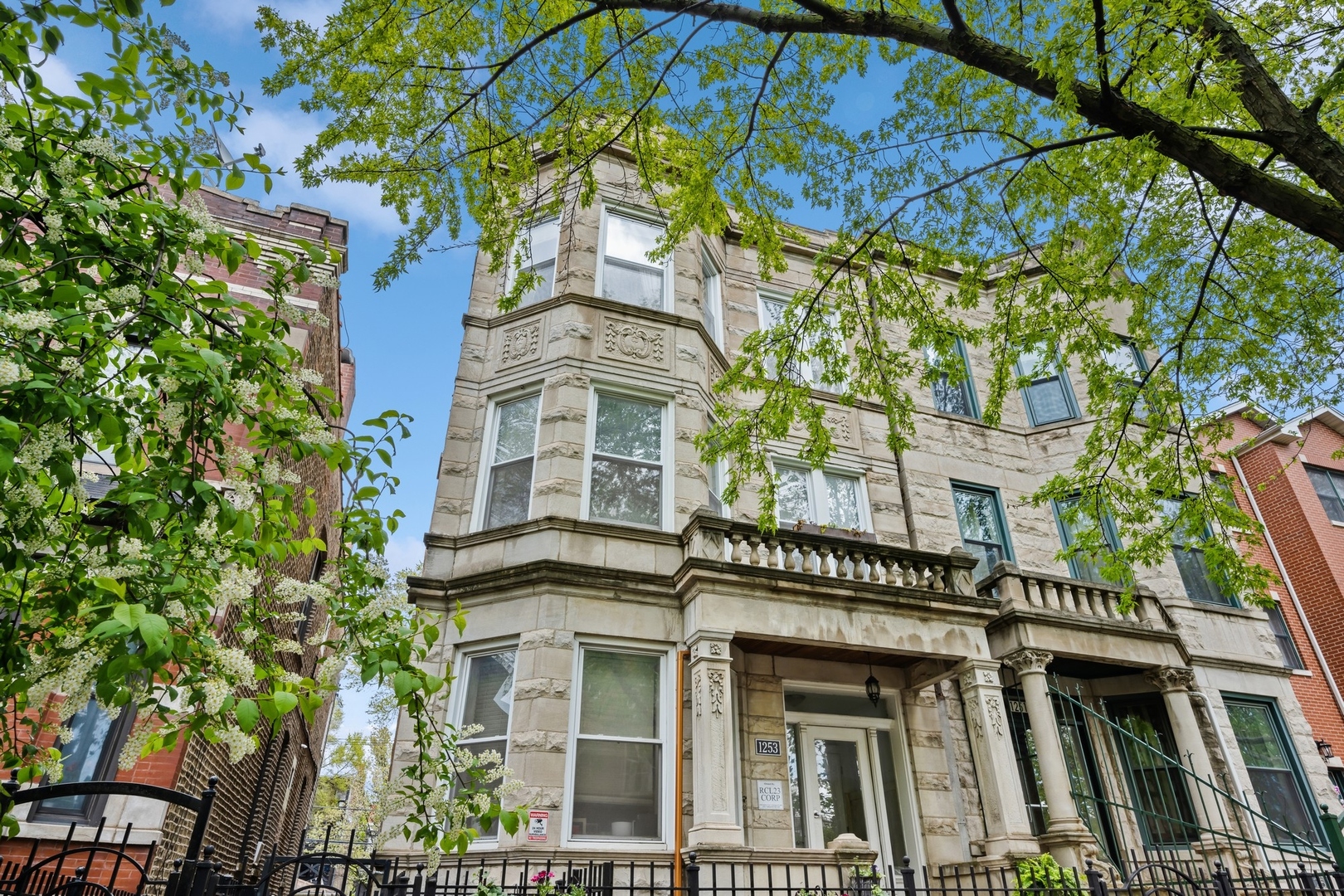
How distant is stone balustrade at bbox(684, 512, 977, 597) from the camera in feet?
31.6

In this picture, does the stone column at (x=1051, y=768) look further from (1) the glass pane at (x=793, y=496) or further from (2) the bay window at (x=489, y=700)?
(2) the bay window at (x=489, y=700)

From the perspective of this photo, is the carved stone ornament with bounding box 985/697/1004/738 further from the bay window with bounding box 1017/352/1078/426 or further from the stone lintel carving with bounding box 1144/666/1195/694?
the bay window with bounding box 1017/352/1078/426

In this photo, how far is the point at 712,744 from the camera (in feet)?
26.8

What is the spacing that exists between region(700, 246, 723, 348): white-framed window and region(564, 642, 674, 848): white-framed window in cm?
609

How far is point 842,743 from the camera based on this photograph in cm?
1032

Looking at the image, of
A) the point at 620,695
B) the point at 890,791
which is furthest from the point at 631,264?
the point at 890,791

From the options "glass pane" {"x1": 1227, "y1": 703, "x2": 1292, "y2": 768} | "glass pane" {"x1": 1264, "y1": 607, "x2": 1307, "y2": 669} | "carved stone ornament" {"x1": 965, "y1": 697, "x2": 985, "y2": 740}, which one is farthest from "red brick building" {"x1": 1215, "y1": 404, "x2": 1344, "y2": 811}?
"carved stone ornament" {"x1": 965, "y1": 697, "x2": 985, "y2": 740}

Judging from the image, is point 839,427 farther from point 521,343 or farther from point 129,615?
point 129,615

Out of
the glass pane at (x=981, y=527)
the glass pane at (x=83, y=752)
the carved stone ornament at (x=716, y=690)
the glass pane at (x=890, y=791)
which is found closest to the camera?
the glass pane at (x=83, y=752)

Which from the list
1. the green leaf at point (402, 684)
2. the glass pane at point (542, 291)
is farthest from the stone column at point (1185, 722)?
the green leaf at point (402, 684)

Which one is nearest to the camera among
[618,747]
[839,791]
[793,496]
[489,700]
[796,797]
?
[618,747]

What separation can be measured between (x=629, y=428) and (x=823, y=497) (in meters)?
3.60

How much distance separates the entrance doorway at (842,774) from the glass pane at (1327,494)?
1491cm

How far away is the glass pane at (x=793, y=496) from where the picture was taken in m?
12.1
